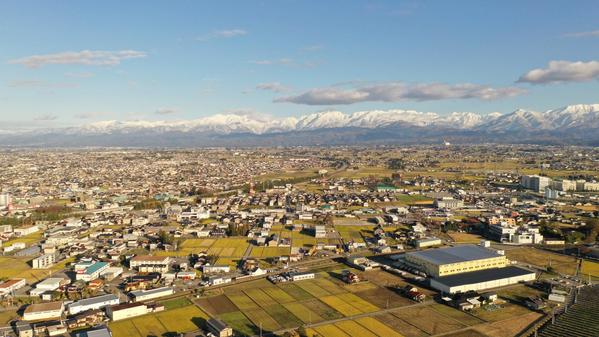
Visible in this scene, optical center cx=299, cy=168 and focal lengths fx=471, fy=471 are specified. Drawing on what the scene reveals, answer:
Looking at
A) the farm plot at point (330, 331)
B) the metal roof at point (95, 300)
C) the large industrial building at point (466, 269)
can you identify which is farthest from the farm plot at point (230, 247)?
the farm plot at point (330, 331)

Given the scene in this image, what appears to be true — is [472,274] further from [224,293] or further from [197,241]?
[197,241]

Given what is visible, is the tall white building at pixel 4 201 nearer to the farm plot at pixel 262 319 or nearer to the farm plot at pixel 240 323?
the farm plot at pixel 240 323

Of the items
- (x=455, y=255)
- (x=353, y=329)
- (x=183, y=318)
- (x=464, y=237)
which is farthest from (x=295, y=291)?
(x=464, y=237)

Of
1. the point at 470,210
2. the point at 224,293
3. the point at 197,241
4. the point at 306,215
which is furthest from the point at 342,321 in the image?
the point at 470,210

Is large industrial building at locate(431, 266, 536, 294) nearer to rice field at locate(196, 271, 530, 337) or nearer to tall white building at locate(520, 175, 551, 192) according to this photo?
rice field at locate(196, 271, 530, 337)

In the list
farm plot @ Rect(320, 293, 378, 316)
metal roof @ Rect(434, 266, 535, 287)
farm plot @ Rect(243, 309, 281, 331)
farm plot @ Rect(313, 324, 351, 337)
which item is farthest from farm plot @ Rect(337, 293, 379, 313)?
metal roof @ Rect(434, 266, 535, 287)

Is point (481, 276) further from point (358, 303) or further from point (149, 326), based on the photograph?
point (149, 326)
